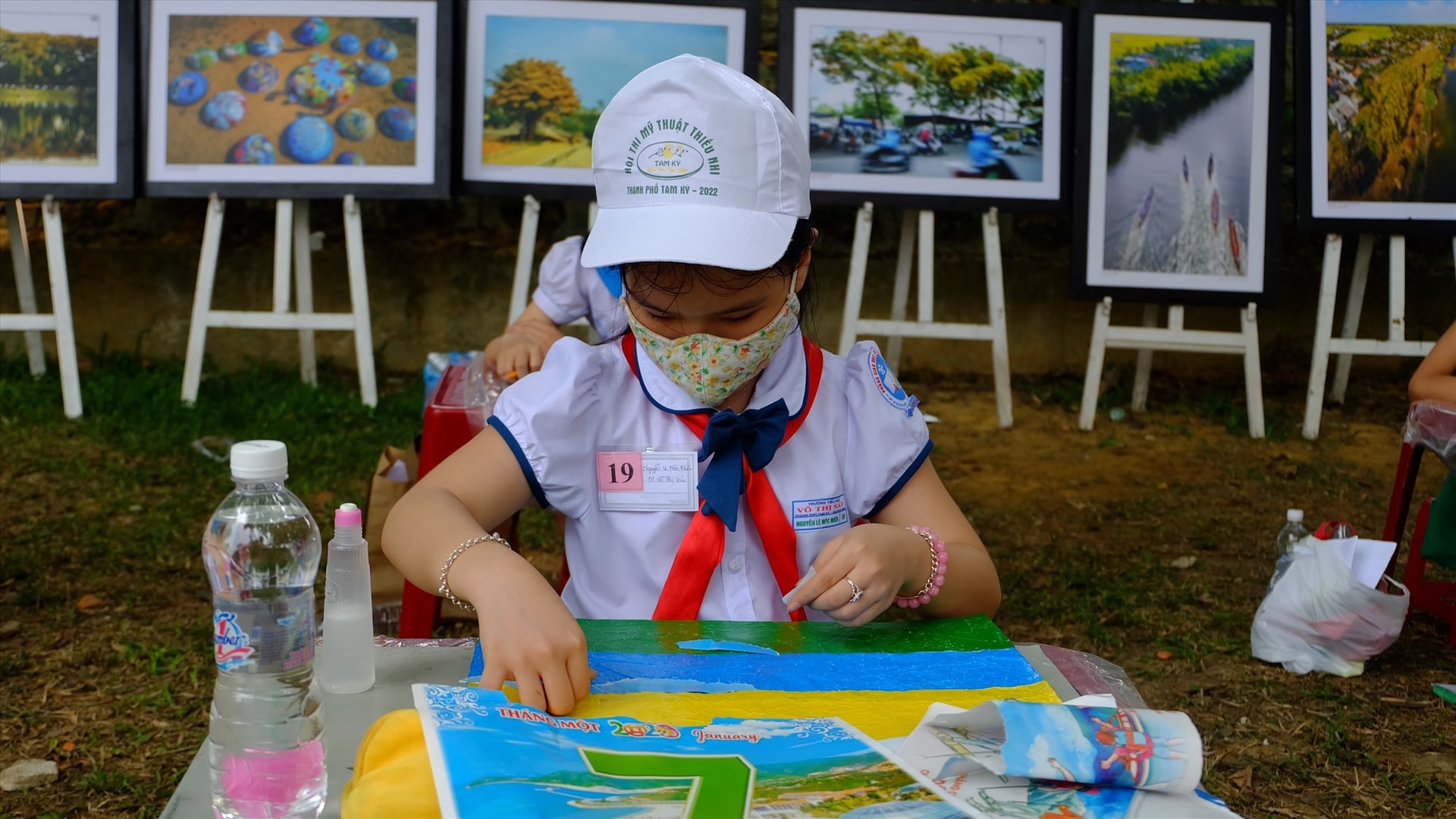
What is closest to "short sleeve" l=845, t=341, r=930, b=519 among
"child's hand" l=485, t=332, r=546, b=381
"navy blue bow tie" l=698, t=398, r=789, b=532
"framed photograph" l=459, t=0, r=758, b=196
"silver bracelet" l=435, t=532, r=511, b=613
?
"navy blue bow tie" l=698, t=398, r=789, b=532

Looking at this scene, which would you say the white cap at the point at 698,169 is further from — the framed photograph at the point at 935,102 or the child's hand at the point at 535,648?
the framed photograph at the point at 935,102

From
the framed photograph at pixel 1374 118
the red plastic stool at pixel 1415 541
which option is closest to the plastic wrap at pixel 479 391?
the red plastic stool at pixel 1415 541

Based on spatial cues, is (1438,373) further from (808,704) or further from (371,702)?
(371,702)

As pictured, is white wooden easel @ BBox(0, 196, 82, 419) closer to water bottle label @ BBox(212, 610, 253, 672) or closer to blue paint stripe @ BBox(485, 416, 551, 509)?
blue paint stripe @ BBox(485, 416, 551, 509)

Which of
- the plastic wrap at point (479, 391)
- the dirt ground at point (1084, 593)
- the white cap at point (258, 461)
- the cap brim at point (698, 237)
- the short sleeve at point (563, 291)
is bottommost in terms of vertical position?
the dirt ground at point (1084, 593)

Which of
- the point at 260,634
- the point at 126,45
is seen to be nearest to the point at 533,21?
the point at 126,45

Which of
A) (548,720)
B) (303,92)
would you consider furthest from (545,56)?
(548,720)

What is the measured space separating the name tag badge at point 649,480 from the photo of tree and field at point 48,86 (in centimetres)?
429

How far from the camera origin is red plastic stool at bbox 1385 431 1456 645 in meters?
3.27

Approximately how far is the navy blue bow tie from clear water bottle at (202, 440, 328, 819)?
527 mm

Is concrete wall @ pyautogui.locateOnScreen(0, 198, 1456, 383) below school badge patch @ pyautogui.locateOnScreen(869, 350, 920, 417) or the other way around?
the other way around

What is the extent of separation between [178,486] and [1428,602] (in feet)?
12.2

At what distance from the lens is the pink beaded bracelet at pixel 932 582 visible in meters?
1.44

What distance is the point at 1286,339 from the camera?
6297mm
